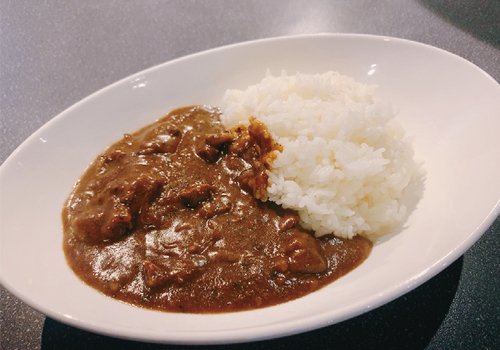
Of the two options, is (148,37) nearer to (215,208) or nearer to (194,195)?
(194,195)

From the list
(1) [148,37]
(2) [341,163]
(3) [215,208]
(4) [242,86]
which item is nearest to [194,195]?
(3) [215,208]

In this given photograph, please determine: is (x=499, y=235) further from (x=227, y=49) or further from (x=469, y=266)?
(x=227, y=49)

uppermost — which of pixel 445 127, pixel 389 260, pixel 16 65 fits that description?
pixel 445 127

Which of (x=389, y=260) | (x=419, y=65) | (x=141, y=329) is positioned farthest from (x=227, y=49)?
(x=141, y=329)

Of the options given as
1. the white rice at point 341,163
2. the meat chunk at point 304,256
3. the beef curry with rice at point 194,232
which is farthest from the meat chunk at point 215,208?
the meat chunk at point 304,256

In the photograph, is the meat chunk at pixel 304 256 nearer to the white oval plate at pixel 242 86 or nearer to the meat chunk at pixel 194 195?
the white oval plate at pixel 242 86

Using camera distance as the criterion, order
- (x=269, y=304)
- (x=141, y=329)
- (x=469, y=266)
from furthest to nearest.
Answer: (x=469, y=266), (x=269, y=304), (x=141, y=329)

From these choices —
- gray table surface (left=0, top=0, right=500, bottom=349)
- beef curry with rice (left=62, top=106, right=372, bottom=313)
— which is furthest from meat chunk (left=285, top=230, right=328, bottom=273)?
gray table surface (left=0, top=0, right=500, bottom=349)
